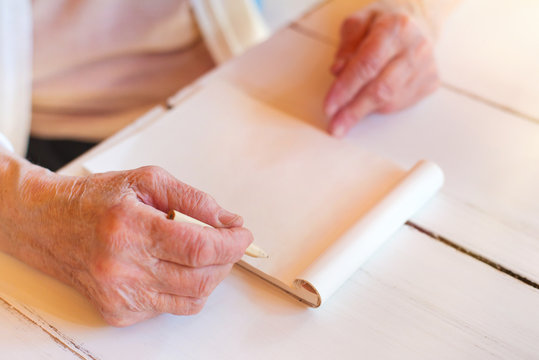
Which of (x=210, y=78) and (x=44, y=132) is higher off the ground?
(x=210, y=78)

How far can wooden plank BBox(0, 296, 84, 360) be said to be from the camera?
1.95 ft

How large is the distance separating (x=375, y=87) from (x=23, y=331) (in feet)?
2.06

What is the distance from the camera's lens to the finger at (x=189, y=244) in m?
0.57

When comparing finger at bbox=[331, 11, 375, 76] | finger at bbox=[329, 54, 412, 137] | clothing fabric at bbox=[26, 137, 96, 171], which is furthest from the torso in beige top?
finger at bbox=[329, 54, 412, 137]

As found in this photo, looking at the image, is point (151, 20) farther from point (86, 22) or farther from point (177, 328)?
point (177, 328)

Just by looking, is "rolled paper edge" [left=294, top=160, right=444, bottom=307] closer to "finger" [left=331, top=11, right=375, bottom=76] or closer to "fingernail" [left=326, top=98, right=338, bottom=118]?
"fingernail" [left=326, top=98, right=338, bottom=118]

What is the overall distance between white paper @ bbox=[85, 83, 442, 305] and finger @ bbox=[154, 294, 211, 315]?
90 millimetres

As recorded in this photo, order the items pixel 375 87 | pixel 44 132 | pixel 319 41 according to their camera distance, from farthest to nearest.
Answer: pixel 44 132 < pixel 319 41 < pixel 375 87

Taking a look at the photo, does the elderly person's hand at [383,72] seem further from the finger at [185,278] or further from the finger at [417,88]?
the finger at [185,278]

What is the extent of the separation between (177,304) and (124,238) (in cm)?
10

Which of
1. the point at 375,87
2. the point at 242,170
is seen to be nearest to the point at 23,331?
the point at 242,170

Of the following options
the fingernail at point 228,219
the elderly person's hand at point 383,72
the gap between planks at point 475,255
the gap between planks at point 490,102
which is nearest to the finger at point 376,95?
the elderly person's hand at point 383,72

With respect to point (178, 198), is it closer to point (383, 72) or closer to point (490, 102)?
point (383, 72)

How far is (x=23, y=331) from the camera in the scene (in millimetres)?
616
